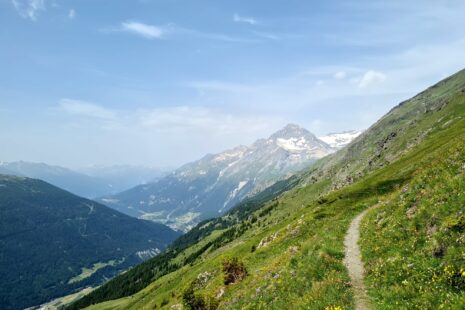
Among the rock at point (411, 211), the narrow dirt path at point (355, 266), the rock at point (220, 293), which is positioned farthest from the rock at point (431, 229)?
the rock at point (220, 293)

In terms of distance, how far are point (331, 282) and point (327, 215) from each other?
3843 cm

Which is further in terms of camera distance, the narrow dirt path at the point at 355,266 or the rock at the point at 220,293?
the rock at the point at 220,293

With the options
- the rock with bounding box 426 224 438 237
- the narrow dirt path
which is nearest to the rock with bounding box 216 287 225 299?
the narrow dirt path

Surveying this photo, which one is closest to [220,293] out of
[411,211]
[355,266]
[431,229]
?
[355,266]

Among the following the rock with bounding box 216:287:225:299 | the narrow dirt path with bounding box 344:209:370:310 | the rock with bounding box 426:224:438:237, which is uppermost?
the rock with bounding box 426:224:438:237

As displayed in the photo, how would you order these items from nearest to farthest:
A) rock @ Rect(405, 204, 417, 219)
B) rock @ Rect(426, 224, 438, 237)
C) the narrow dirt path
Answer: the narrow dirt path, rock @ Rect(426, 224, 438, 237), rock @ Rect(405, 204, 417, 219)

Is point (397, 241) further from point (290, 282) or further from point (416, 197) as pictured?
point (290, 282)

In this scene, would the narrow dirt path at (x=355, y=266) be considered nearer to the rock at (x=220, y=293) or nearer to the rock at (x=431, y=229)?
the rock at (x=431, y=229)

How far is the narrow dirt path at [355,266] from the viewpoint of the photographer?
18.0 m

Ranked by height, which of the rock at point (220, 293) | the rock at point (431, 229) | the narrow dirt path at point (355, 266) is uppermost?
the rock at point (431, 229)

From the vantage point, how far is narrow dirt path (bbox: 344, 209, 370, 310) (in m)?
18.0

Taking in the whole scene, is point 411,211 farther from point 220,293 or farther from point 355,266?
point 220,293

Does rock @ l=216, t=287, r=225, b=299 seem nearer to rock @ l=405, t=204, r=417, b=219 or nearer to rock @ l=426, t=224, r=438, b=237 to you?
rock @ l=405, t=204, r=417, b=219

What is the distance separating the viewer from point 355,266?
23453 millimetres
